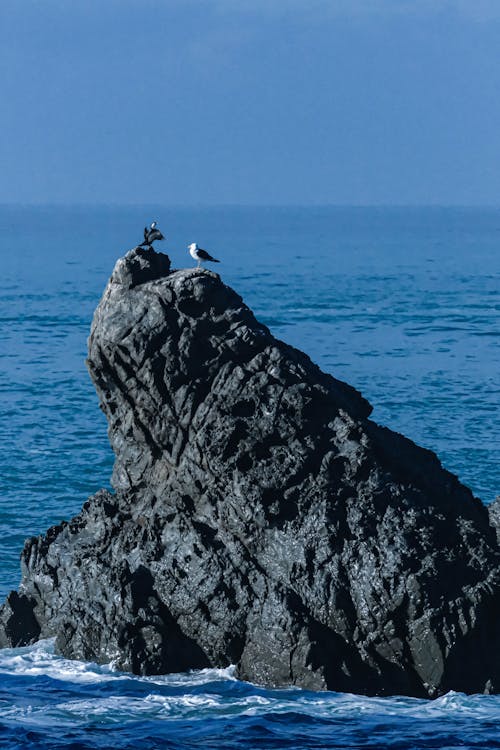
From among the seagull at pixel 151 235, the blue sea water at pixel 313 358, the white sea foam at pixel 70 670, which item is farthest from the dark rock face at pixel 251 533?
the blue sea water at pixel 313 358

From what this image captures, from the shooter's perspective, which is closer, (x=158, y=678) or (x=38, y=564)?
(x=158, y=678)

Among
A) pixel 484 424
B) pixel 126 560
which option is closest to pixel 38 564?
pixel 126 560

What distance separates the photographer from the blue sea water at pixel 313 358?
22.6m

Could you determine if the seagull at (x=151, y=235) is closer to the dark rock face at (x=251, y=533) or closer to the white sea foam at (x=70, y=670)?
the dark rock face at (x=251, y=533)

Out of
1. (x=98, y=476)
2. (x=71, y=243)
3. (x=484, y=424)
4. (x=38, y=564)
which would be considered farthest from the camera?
(x=71, y=243)

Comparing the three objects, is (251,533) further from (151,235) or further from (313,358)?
(313,358)

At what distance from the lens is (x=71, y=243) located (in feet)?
646

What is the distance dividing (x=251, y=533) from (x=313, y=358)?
42.4m

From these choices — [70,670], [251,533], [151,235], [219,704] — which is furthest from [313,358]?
[219,704]

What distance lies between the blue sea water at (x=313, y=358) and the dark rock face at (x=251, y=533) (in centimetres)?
73

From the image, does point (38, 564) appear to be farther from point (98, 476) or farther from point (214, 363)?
point (98, 476)

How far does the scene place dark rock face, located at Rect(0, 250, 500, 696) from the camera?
78.8 feet

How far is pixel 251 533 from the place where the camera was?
25094 millimetres

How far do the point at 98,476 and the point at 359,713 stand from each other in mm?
21783
